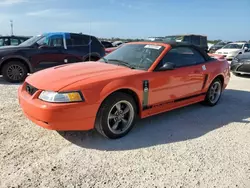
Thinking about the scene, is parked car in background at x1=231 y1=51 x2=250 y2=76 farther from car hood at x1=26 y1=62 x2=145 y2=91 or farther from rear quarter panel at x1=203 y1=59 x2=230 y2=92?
car hood at x1=26 y1=62 x2=145 y2=91

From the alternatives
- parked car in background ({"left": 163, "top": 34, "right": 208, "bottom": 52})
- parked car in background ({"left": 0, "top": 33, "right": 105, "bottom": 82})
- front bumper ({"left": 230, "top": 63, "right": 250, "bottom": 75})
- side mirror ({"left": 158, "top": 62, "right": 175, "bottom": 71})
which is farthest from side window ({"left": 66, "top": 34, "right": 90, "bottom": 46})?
parked car in background ({"left": 163, "top": 34, "right": 208, "bottom": 52})

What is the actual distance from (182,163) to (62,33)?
264 inches

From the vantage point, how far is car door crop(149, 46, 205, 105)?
4.12m

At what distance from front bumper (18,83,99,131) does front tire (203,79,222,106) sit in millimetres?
3003

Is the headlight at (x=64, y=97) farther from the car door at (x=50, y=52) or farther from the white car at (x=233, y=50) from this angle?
the white car at (x=233, y=50)

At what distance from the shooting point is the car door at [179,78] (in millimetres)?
4115

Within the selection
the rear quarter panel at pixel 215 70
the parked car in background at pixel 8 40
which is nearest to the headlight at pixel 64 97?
the rear quarter panel at pixel 215 70

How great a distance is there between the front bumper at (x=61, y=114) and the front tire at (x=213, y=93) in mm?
3003

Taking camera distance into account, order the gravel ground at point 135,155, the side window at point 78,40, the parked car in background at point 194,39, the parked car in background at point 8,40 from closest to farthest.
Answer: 1. the gravel ground at point 135,155
2. the side window at point 78,40
3. the parked car in background at point 8,40
4. the parked car in background at point 194,39

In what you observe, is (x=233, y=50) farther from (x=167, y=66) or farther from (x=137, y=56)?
(x=167, y=66)

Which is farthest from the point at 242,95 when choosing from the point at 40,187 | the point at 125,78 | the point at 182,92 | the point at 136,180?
the point at 40,187

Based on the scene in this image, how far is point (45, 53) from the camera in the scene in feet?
26.0

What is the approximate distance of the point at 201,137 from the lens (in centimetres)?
387

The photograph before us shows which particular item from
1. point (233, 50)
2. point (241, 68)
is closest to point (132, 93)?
point (241, 68)
